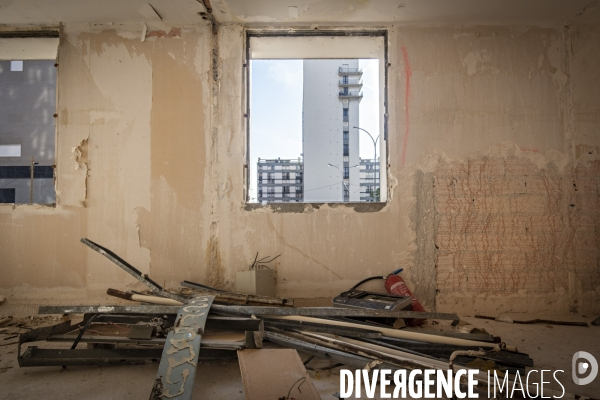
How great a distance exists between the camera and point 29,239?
10.4 ft

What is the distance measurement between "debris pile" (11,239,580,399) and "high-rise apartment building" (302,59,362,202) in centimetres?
936

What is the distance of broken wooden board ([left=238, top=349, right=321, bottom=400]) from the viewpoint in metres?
1.51

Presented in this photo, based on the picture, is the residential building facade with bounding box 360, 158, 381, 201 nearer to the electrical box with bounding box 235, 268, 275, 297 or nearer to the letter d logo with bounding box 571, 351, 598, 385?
the electrical box with bounding box 235, 268, 275, 297

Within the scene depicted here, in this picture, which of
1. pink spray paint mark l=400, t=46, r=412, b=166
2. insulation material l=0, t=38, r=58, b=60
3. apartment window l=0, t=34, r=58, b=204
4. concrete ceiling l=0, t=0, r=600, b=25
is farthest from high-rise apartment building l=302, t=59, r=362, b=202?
insulation material l=0, t=38, r=58, b=60

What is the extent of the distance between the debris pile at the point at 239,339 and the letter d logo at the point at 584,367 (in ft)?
0.84

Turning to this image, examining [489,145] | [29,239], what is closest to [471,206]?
[489,145]

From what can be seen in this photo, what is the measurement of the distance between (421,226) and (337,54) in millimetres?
1914

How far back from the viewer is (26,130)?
29.8ft

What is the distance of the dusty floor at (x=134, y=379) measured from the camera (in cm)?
170

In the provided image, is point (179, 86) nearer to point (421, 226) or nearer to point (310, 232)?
point (310, 232)

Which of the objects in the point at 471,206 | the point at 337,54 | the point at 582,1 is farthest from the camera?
the point at 337,54

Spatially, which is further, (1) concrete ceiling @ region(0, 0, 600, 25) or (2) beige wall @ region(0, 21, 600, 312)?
(2) beige wall @ region(0, 21, 600, 312)

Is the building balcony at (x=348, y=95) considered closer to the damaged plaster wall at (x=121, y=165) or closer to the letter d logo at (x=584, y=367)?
the damaged plaster wall at (x=121, y=165)

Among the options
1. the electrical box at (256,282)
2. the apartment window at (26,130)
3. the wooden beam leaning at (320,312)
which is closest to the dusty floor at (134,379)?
the wooden beam leaning at (320,312)
